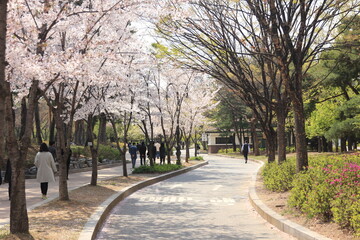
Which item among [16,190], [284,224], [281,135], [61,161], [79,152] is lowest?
[284,224]

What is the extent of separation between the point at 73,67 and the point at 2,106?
4425 mm

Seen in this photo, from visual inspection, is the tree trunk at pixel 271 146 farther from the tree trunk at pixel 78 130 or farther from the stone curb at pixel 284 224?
the tree trunk at pixel 78 130

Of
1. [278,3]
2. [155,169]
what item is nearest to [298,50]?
[278,3]

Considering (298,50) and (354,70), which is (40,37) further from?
(354,70)

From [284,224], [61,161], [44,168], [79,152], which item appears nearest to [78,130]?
[79,152]

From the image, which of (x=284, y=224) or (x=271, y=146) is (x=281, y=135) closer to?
(x=271, y=146)

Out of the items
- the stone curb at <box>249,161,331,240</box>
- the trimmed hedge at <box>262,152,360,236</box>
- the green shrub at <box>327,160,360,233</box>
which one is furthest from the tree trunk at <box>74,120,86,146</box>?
the green shrub at <box>327,160,360,233</box>

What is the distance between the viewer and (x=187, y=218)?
10133 millimetres

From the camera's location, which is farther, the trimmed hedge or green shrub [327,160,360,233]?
the trimmed hedge

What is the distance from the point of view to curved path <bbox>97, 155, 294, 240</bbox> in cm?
817

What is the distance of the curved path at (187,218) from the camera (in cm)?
817

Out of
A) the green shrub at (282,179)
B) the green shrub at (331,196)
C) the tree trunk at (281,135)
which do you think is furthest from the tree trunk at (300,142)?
the tree trunk at (281,135)

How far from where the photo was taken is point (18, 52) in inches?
431

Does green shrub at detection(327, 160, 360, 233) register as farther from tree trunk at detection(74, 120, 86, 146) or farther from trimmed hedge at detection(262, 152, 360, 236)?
tree trunk at detection(74, 120, 86, 146)
